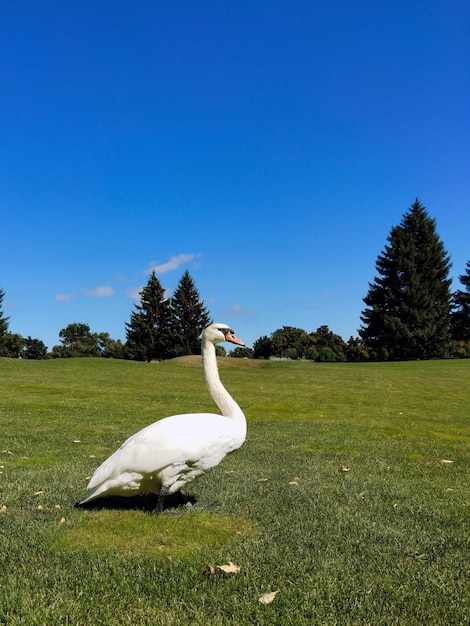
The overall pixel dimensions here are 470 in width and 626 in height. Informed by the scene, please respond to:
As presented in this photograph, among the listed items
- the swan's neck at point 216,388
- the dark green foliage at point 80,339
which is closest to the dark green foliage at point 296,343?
the dark green foliage at point 80,339

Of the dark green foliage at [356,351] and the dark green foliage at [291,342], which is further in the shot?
the dark green foliage at [291,342]

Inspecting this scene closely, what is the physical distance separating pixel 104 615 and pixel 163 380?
20629 mm

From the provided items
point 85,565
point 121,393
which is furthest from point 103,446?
point 121,393

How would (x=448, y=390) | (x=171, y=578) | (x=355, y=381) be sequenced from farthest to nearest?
(x=355, y=381)
(x=448, y=390)
(x=171, y=578)

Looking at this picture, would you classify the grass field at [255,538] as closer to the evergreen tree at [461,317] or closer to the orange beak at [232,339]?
the orange beak at [232,339]

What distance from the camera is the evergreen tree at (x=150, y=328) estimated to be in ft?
208

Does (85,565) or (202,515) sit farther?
(202,515)

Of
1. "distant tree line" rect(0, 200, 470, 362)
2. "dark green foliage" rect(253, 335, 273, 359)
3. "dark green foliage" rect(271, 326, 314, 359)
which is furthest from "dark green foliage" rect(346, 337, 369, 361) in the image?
"dark green foliage" rect(253, 335, 273, 359)

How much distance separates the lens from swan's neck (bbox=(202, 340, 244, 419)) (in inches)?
211

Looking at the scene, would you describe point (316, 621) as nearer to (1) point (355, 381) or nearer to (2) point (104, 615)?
(2) point (104, 615)

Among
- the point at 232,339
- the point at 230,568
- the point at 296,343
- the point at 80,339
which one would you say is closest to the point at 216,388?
the point at 232,339

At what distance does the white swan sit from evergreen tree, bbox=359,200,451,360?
55.0m

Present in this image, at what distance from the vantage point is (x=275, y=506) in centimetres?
528

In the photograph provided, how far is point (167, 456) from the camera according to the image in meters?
Result: 4.64
